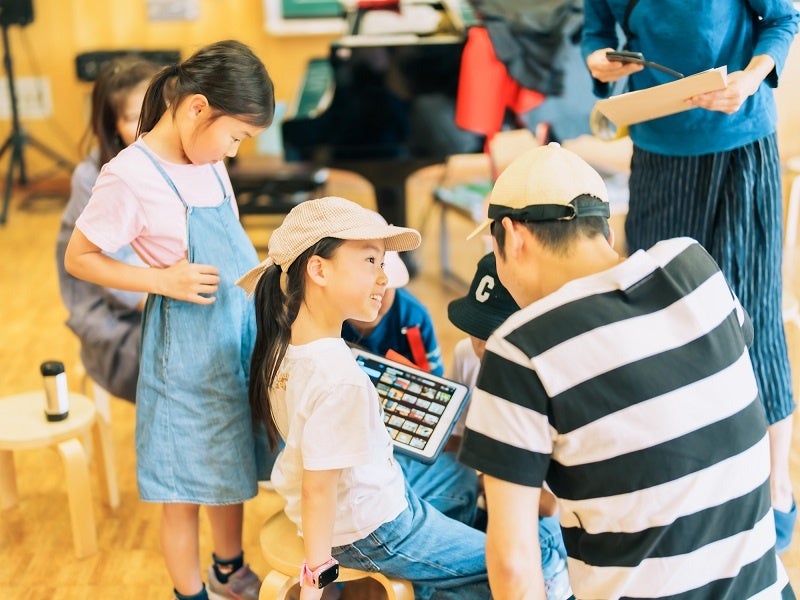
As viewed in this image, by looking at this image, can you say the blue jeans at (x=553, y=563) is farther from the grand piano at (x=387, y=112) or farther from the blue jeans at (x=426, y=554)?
the grand piano at (x=387, y=112)

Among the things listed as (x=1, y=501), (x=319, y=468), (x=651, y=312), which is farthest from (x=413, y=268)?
(x=651, y=312)

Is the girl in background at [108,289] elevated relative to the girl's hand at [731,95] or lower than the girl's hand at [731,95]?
lower

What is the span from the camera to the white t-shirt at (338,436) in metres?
1.44

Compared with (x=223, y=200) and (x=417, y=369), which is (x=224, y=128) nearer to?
(x=223, y=200)

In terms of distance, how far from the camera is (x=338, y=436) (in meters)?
1.44

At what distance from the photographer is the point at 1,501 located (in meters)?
2.44

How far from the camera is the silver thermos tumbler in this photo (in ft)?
7.16

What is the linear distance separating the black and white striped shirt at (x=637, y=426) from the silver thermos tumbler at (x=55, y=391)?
138cm

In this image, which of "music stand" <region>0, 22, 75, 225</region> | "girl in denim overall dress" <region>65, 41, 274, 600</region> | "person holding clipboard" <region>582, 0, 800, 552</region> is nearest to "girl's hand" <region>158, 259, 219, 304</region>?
"girl in denim overall dress" <region>65, 41, 274, 600</region>

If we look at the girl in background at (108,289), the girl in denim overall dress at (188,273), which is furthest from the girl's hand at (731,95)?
the girl in background at (108,289)

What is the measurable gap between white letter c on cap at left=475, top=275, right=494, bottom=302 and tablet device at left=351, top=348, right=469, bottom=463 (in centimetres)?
22

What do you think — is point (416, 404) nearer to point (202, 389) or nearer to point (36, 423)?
point (202, 389)

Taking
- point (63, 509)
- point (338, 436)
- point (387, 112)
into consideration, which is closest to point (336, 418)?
point (338, 436)

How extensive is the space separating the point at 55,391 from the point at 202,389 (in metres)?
0.65
